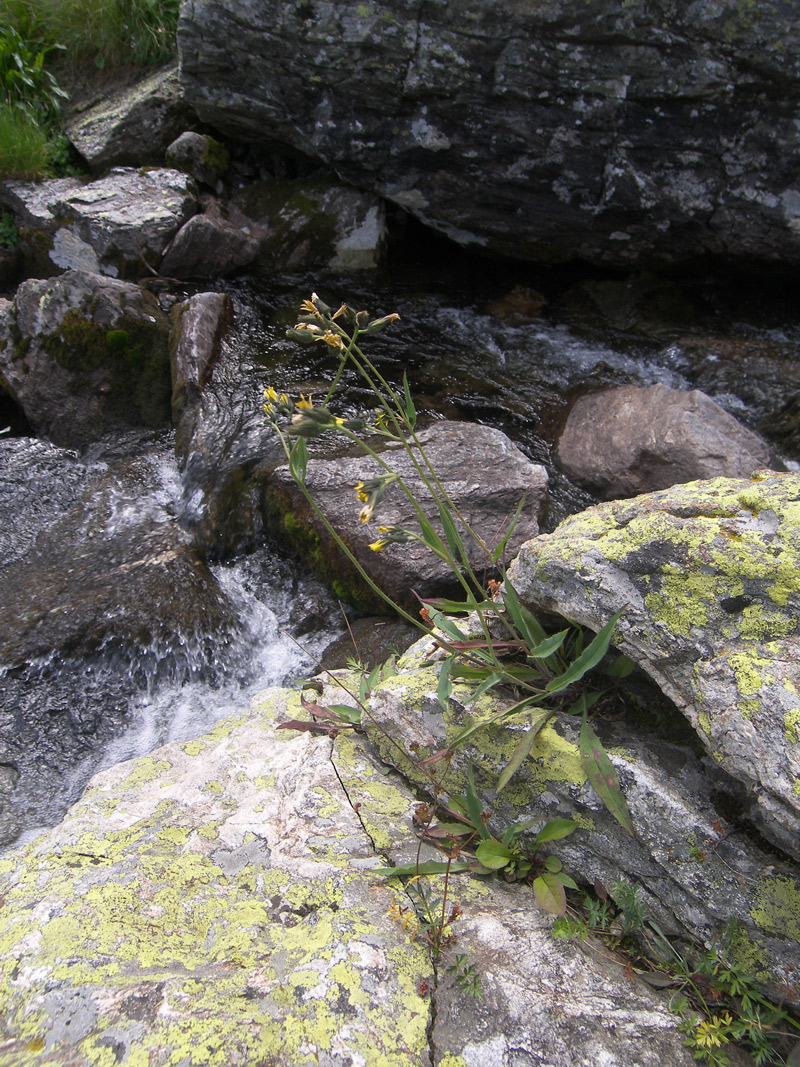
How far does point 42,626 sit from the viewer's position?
13.8ft

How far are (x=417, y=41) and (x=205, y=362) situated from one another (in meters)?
3.49

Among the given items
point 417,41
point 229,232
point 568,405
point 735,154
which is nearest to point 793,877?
point 568,405

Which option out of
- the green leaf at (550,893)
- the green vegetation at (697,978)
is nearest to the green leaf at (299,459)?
the green leaf at (550,893)

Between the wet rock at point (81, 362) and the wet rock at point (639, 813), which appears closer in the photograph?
the wet rock at point (639, 813)

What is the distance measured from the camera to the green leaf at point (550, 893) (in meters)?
1.85

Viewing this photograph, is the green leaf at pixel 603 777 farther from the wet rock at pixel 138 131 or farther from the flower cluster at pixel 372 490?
the wet rock at pixel 138 131

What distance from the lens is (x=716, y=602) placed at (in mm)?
1954

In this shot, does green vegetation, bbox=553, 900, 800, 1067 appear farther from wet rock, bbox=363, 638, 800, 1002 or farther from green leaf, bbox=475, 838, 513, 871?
green leaf, bbox=475, 838, 513, 871

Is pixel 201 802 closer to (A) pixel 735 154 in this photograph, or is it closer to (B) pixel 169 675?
(B) pixel 169 675

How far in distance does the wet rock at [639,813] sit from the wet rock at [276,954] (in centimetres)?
22

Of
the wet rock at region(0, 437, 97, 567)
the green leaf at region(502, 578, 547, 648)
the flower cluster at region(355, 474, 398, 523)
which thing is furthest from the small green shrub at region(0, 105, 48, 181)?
the green leaf at region(502, 578, 547, 648)

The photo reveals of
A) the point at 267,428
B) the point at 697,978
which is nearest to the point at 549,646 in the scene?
the point at 697,978

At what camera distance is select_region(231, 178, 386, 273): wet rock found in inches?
301

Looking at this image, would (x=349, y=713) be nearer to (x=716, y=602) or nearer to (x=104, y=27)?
(x=716, y=602)
